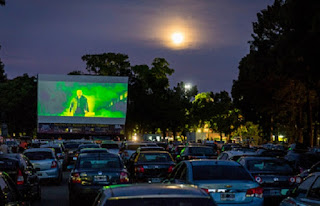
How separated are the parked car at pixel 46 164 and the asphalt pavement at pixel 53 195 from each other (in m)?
0.42

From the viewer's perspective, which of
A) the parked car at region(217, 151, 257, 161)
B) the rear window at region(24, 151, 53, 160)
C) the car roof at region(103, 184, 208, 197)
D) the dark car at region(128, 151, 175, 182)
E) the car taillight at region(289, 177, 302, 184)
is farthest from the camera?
the rear window at region(24, 151, 53, 160)

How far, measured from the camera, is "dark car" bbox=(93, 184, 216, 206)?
23.1ft

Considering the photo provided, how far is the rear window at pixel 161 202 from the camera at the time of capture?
7.02 metres

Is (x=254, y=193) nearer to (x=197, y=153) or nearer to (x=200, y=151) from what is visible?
(x=197, y=153)

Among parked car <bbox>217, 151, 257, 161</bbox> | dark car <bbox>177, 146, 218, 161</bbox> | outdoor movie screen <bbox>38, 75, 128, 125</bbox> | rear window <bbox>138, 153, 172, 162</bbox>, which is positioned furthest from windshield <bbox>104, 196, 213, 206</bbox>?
outdoor movie screen <bbox>38, 75, 128, 125</bbox>

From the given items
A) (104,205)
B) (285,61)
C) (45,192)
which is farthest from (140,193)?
(45,192)

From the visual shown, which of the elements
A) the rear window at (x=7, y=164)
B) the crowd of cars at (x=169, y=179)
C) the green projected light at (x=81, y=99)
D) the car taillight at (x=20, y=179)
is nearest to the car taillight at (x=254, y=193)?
the crowd of cars at (x=169, y=179)

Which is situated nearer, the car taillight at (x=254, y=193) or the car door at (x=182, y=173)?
the car taillight at (x=254, y=193)

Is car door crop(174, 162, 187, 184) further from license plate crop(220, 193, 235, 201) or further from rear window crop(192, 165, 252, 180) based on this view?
license plate crop(220, 193, 235, 201)

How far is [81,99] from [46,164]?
5254 cm

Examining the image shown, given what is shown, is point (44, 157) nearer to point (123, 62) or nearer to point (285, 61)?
point (285, 61)

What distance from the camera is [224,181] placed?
46.3ft

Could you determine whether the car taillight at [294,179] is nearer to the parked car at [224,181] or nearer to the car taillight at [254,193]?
the parked car at [224,181]

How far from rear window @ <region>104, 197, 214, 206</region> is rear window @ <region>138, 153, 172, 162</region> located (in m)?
17.2
